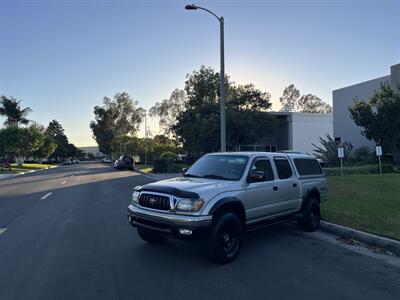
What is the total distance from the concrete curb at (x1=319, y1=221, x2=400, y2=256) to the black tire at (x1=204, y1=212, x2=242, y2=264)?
2885 millimetres

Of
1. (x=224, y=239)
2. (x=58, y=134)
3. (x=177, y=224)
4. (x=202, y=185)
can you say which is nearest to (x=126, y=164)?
(x=202, y=185)

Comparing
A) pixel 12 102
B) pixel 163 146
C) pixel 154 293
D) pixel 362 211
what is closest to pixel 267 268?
pixel 154 293

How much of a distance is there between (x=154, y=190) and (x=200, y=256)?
1.41 metres

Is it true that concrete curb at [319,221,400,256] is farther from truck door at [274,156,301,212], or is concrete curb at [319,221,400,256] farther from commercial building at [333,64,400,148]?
commercial building at [333,64,400,148]

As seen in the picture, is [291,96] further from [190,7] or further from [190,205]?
[190,205]

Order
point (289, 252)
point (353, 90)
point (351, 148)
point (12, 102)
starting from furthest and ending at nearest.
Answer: point (12, 102)
point (353, 90)
point (351, 148)
point (289, 252)

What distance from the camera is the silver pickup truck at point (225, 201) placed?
574 centimetres

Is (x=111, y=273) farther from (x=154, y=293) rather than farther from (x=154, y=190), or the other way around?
(x=154, y=190)

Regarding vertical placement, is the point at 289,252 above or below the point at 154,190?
below

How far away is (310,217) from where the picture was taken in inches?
325

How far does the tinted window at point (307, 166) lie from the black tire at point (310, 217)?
0.66 meters

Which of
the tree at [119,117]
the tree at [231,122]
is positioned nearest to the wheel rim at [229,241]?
the tree at [231,122]

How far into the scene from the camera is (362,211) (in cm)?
973

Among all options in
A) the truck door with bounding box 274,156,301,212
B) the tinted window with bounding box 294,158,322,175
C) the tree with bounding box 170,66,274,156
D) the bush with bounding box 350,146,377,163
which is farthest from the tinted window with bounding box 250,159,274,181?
the tree with bounding box 170,66,274,156
